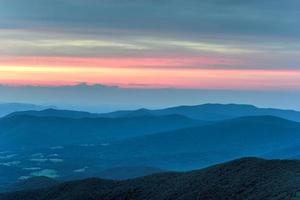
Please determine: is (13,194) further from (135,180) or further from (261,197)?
(261,197)

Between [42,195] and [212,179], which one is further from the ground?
[212,179]

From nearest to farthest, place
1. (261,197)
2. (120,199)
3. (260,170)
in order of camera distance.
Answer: (261,197) < (260,170) < (120,199)

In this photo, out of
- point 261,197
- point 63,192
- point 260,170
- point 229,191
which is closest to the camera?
point 261,197

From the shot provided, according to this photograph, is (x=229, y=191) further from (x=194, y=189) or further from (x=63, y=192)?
(x=63, y=192)

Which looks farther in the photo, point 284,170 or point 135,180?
point 135,180

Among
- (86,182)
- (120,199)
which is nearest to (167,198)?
(120,199)

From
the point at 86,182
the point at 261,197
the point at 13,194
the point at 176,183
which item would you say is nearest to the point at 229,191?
the point at 261,197
